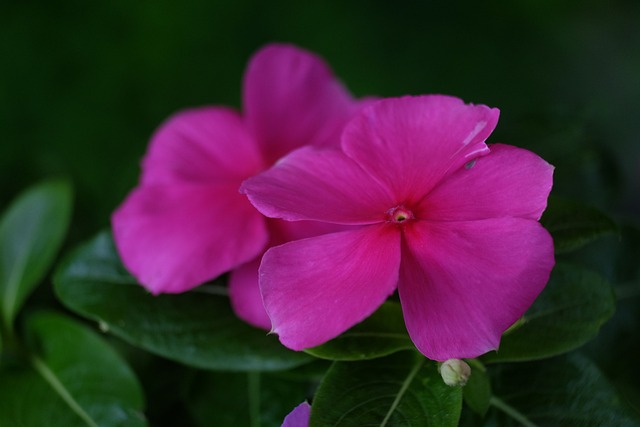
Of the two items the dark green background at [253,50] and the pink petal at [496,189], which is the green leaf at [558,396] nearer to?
the pink petal at [496,189]

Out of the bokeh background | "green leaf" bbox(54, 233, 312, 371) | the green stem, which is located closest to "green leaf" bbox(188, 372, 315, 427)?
"green leaf" bbox(54, 233, 312, 371)

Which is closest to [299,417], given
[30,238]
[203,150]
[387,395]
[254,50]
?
[387,395]

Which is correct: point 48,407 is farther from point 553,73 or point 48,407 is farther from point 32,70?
point 553,73

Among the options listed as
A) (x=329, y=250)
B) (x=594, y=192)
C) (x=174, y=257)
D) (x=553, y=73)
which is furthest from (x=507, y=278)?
(x=553, y=73)

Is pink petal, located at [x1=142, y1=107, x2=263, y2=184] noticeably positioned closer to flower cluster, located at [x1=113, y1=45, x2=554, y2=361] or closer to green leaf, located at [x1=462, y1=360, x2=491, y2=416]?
flower cluster, located at [x1=113, y1=45, x2=554, y2=361]

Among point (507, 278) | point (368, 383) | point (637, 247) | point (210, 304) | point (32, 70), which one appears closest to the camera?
point (507, 278)

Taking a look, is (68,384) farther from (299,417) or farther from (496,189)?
(496,189)
